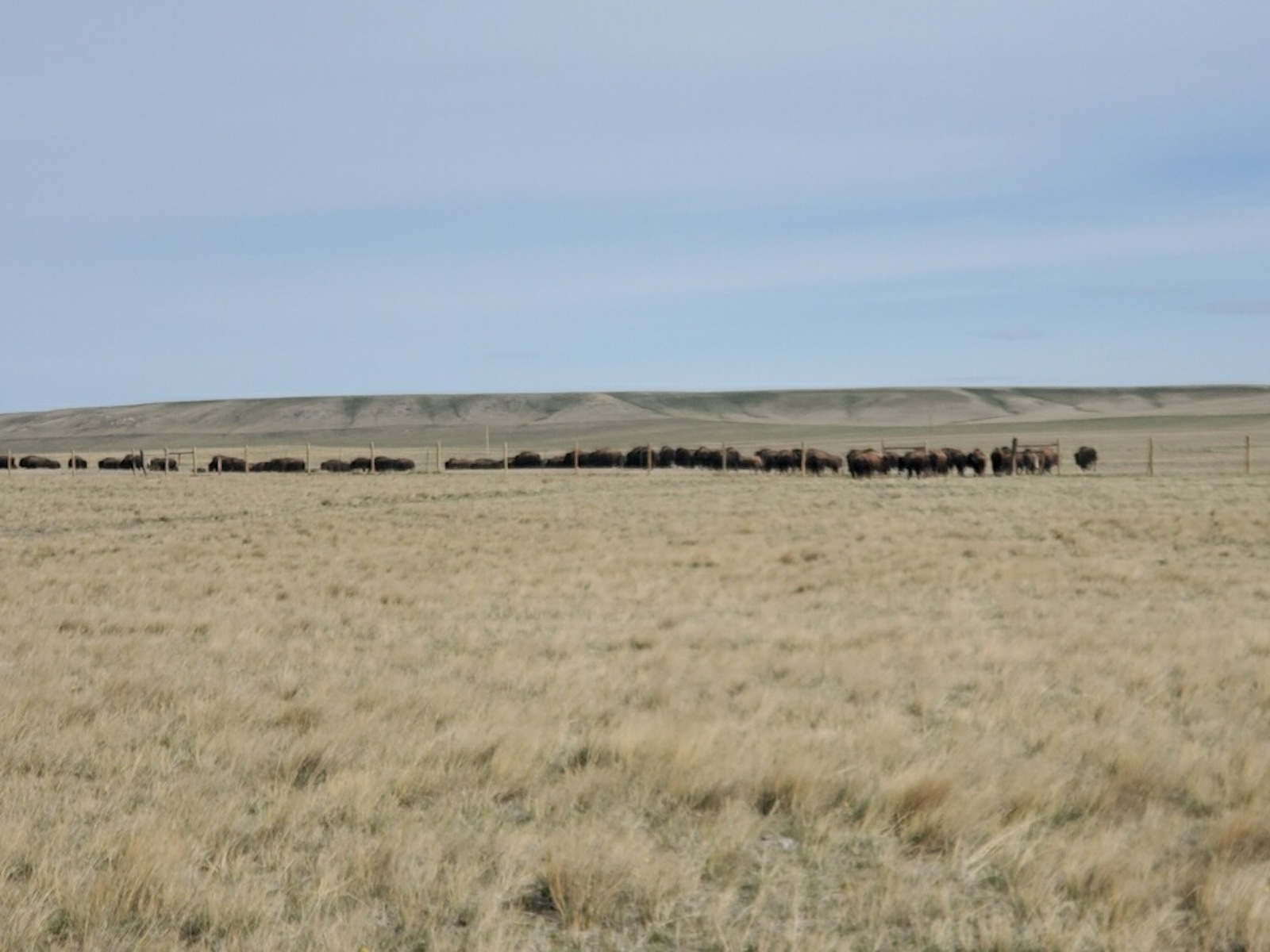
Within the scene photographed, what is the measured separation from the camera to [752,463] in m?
57.6

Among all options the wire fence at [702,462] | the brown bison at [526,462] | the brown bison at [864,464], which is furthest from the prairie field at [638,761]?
the brown bison at [526,462]

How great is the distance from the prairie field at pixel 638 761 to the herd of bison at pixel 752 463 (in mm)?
33750

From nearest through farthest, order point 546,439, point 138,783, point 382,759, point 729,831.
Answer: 1. point 729,831
2. point 138,783
3. point 382,759
4. point 546,439

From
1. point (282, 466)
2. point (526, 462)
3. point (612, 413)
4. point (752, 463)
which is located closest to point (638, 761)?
point (752, 463)

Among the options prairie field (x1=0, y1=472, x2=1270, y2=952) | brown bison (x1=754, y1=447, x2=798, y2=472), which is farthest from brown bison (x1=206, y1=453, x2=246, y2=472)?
prairie field (x1=0, y1=472, x2=1270, y2=952)

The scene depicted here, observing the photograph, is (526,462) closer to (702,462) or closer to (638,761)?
(702,462)

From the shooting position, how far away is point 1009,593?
48.1 feet

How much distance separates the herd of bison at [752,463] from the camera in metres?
49.7

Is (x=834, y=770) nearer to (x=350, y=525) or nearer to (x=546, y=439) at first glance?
(x=350, y=525)

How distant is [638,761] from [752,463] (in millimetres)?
51482

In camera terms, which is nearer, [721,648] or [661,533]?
[721,648]

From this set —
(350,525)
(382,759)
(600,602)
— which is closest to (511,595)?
(600,602)

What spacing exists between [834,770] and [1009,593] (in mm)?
9121

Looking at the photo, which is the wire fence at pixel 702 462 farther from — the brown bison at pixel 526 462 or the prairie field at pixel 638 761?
the prairie field at pixel 638 761
